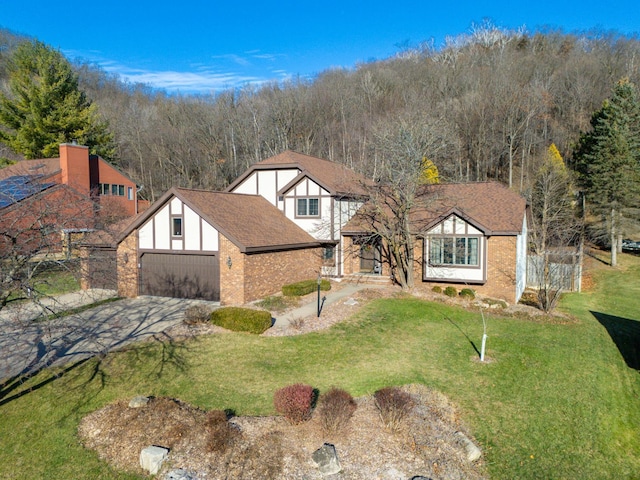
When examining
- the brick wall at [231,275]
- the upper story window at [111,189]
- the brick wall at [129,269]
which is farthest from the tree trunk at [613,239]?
the upper story window at [111,189]

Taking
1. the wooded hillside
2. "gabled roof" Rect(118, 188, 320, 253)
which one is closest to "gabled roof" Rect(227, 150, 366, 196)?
"gabled roof" Rect(118, 188, 320, 253)

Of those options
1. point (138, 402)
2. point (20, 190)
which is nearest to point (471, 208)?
point (138, 402)

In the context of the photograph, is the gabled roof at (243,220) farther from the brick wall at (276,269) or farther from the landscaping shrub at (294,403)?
the landscaping shrub at (294,403)

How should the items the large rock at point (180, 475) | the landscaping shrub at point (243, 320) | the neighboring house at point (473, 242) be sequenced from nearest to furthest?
the large rock at point (180, 475) < the landscaping shrub at point (243, 320) < the neighboring house at point (473, 242)

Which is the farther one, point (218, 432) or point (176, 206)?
point (176, 206)

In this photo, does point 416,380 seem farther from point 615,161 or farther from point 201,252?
point 615,161

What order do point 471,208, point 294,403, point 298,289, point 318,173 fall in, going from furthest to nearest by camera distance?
1. point 318,173
2. point 471,208
3. point 298,289
4. point 294,403
